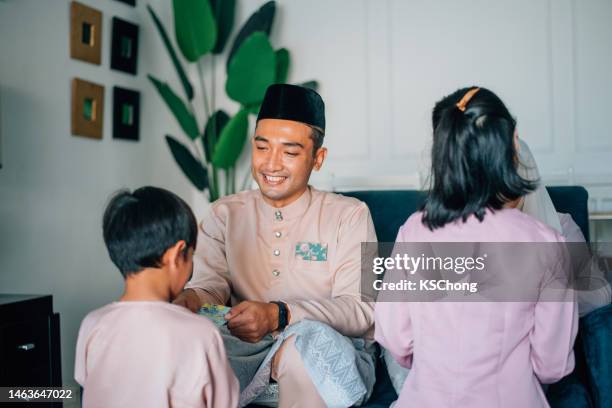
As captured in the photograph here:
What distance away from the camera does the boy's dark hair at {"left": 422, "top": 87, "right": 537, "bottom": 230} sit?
1.24 metres

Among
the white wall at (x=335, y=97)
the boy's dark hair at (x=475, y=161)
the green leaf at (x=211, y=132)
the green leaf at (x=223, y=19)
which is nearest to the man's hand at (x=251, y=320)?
the boy's dark hair at (x=475, y=161)

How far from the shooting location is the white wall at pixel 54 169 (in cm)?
272

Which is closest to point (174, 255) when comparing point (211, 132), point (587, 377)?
point (587, 377)

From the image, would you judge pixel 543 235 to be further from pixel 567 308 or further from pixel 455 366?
pixel 455 366

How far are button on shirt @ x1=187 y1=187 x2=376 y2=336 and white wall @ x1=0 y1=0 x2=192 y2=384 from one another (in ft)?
3.98

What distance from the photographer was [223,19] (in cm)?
378

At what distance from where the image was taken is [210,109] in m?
4.14

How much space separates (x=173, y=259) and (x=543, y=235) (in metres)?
0.77

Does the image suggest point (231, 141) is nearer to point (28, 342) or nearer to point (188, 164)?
point (188, 164)

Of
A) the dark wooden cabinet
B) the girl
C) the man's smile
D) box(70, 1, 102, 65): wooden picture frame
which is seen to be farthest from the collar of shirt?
box(70, 1, 102, 65): wooden picture frame

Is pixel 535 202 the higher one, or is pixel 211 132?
pixel 211 132

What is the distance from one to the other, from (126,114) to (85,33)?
1.77 feet

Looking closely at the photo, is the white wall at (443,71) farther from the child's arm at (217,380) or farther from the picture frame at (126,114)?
the child's arm at (217,380)

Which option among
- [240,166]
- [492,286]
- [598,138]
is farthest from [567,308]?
[240,166]
